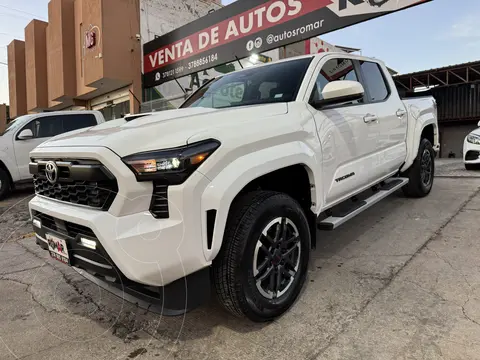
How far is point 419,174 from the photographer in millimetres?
5000

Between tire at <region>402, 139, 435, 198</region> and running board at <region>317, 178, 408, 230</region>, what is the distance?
501 millimetres

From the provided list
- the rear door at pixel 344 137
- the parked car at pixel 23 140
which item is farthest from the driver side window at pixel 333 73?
the parked car at pixel 23 140

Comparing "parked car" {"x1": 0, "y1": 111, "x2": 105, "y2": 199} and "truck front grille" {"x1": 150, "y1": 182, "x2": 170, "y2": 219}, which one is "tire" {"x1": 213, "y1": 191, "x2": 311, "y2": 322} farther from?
"parked car" {"x1": 0, "y1": 111, "x2": 105, "y2": 199}

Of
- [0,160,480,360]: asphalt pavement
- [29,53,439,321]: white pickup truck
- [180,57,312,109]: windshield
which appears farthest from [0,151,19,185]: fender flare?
[29,53,439,321]: white pickup truck

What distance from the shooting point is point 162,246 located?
5.92 ft

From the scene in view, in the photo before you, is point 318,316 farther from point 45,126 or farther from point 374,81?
point 45,126

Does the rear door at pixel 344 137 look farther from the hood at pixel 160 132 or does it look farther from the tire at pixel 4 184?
the tire at pixel 4 184

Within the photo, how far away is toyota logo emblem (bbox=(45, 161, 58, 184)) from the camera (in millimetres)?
2160

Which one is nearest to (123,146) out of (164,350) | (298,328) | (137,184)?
(137,184)

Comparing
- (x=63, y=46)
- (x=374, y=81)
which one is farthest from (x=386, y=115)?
(x=63, y=46)

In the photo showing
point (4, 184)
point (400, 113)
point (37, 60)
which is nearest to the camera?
point (400, 113)

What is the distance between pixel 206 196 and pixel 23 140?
752 cm

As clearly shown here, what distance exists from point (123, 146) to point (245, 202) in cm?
79

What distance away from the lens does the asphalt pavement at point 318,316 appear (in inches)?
80.7
